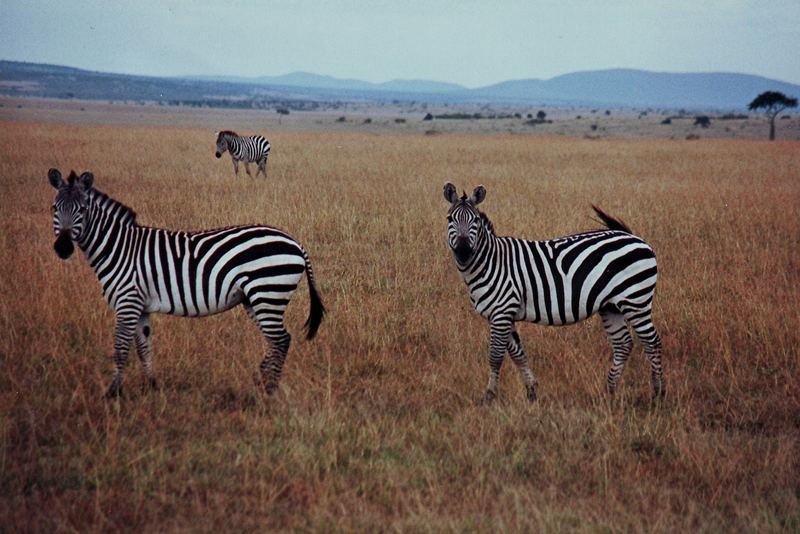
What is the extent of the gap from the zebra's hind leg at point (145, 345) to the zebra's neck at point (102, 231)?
54 cm

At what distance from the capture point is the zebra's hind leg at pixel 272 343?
5.95 m

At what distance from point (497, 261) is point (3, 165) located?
1680 cm

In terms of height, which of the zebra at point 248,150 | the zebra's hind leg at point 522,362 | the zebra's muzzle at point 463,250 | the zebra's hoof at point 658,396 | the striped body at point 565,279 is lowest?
the zebra's hoof at point 658,396

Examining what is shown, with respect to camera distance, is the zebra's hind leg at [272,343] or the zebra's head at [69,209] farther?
the zebra's hind leg at [272,343]

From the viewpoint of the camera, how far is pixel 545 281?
6086mm

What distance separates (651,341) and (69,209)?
4652 millimetres

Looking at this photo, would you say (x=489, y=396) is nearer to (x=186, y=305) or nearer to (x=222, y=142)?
(x=186, y=305)

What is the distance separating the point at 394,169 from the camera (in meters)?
21.3

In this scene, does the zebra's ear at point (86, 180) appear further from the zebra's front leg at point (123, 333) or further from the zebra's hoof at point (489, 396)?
the zebra's hoof at point (489, 396)

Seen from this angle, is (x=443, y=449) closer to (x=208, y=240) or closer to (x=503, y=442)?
(x=503, y=442)

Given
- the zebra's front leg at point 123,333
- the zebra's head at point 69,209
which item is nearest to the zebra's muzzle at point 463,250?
the zebra's front leg at point 123,333

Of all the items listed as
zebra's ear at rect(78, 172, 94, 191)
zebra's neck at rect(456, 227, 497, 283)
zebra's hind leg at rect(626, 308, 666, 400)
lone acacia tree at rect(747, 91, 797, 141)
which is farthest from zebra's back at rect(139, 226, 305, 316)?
lone acacia tree at rect(747, 91, 797, 141)

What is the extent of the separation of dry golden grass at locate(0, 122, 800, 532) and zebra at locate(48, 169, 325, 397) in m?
0.68

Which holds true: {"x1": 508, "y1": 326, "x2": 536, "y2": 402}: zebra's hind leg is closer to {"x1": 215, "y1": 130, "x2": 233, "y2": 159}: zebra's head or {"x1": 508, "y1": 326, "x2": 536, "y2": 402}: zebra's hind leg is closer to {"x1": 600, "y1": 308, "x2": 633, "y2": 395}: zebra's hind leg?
{"x1": 600, "y1": 308, "x2": 633, "y2": 395}: zebra's hind leg
